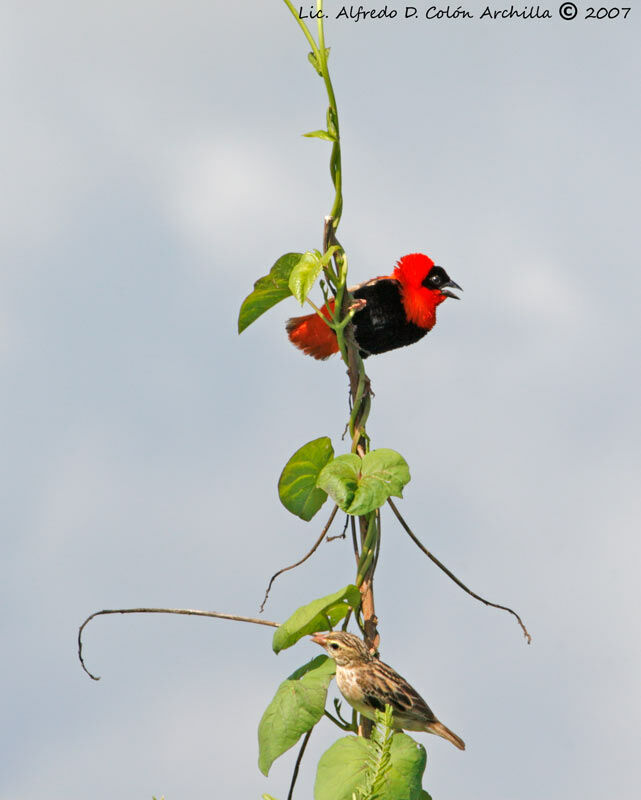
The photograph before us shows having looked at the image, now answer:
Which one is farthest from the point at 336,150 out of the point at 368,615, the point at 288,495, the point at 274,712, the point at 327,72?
the point at 274,712

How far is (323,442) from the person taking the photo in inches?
104

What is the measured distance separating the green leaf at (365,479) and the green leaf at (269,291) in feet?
1.64

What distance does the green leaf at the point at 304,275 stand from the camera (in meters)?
2.46

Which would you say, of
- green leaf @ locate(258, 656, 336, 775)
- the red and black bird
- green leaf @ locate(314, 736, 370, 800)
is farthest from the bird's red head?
green leaf @ locate(314, 736, 370, 800)

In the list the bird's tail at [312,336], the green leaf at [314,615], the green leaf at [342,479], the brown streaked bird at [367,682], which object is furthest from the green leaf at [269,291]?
the bird's tail at [312,336]

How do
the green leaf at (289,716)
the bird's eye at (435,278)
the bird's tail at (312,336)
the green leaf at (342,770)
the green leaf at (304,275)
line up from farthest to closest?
the bird's eye at (435,278) < the bird's tail at (312,336) < the green leaf at (304,275) < the green leaf at (289,716) < the green leaf at (342,770)

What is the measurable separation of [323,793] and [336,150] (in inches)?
64.5

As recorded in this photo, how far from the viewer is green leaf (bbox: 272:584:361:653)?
7.90ft

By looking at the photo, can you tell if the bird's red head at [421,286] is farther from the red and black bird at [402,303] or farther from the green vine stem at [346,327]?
the green vine stem at [346,327]

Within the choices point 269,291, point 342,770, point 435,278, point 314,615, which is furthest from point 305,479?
point 435,278

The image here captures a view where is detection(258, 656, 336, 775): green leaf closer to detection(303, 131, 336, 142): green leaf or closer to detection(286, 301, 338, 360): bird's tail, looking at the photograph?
detection(303, 131, 336, 142): green leaf

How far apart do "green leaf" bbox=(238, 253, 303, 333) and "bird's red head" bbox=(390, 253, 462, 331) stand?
74.8 inches

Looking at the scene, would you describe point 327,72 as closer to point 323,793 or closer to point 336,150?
point 336,150

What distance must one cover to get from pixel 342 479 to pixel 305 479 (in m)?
0.23
